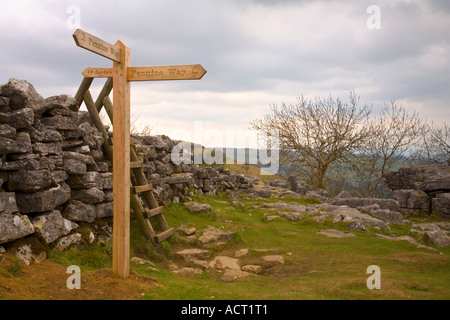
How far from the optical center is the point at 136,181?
940cm

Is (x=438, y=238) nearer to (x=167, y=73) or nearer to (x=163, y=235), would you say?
(x=163, y=235)

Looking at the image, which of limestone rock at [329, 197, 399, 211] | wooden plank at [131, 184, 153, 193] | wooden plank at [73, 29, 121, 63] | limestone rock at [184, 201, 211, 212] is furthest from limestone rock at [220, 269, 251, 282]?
limestone rock at [329, 197, 399, 211]

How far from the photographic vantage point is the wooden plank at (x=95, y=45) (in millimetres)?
5281

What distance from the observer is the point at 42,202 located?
21.9 feet

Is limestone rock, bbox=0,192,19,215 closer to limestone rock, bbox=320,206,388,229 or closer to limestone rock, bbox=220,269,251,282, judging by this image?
limestone rock, bbox=220,269,251,282

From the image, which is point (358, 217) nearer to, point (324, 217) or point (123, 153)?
point (324, 217)

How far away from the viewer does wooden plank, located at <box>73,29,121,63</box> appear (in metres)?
5.28

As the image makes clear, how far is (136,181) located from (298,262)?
4.59 metres

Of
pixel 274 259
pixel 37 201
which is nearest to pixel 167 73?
pixel 37 201

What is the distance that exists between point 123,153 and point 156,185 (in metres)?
5.05

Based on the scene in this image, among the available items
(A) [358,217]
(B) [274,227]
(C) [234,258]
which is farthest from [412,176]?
(C) [234,258]

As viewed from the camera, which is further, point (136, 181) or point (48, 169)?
point (136, 181)

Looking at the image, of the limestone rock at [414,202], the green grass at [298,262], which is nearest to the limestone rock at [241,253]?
the green grass at [298,262]

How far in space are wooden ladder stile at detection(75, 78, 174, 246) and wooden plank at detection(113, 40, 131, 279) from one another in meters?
2.27
